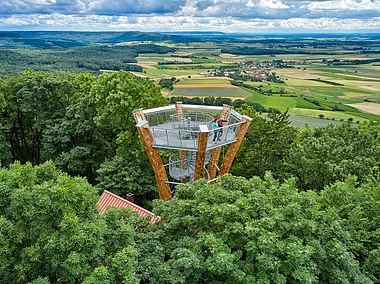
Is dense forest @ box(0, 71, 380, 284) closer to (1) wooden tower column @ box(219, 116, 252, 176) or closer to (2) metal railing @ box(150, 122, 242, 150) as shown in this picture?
(2) metal railing @ box(150, 122, 242, 150)

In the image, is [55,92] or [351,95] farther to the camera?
[351,95]

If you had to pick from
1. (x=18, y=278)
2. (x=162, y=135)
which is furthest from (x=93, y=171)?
(x=18, y=278)

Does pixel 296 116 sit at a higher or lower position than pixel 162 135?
lower

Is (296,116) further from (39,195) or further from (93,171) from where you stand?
(39,195)

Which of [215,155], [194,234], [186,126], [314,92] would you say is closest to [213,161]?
[215,155]

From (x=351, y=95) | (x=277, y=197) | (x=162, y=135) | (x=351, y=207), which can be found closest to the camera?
(x=277, y=197)

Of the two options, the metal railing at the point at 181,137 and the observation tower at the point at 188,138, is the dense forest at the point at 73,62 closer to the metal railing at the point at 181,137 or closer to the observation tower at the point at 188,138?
the observation tower at the point at 188,138

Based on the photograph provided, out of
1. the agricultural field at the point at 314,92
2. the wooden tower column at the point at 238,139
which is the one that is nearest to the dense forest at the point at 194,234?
the wooden tower column at the point at 238,139

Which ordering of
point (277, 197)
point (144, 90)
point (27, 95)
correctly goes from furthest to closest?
point (27, 95) < point (144, 90) < point (277, 197)
